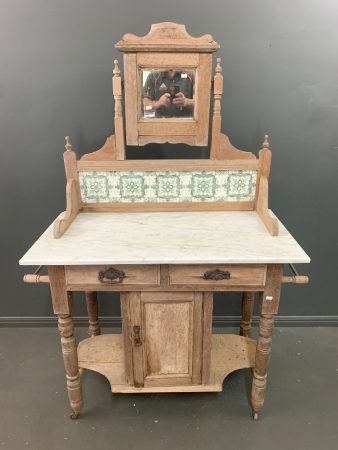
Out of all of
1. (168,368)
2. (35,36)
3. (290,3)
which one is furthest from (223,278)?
(35,36)

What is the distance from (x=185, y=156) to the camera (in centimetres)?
222

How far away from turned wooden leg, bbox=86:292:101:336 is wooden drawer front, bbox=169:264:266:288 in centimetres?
86

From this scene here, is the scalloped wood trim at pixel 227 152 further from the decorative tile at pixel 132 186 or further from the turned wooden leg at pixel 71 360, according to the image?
the turned wooden leg at pixel 71 360

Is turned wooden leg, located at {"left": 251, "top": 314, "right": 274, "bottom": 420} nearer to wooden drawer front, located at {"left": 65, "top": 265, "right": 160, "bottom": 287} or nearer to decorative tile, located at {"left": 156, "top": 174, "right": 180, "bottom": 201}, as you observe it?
wooden drawer front, located at {"left": 65, "top": 265, "right": 160, "bottom": 287}

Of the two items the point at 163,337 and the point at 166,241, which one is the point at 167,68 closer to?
the point at 166,241

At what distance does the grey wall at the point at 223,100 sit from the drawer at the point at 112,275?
0.87 metres

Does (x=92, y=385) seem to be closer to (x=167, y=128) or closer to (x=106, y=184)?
(x=106, y=184)

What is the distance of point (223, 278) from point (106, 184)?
0.84 metres

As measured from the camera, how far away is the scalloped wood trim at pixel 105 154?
1.92 m

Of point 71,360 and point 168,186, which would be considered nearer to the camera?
point 71,360

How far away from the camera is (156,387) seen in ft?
6.30

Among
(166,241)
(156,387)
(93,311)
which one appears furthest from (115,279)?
(93,311)

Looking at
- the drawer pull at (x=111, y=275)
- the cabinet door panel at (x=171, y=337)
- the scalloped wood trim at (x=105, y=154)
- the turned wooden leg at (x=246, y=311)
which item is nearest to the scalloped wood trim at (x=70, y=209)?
the scalloped wood trim at (x=105, y=154)

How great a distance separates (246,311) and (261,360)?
518mm
